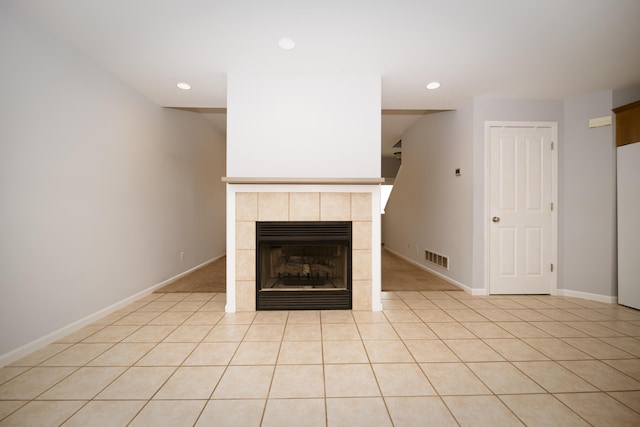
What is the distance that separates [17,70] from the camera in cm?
195

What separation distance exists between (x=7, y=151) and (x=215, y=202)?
3.84 meters

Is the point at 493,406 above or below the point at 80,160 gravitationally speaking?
below

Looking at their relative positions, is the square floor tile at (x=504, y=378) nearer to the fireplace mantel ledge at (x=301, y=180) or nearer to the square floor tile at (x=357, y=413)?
the square floor tile at (x=357, y=413)

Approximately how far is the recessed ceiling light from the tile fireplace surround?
1262mm

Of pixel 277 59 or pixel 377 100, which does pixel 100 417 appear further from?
pixel 377 100

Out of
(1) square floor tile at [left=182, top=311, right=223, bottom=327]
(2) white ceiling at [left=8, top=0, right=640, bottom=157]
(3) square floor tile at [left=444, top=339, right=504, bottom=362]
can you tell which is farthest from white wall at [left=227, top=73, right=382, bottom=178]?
(3) square floor tile at [left=444, top=339, right=504, bottom=362]

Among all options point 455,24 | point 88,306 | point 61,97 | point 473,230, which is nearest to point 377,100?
point 455,24

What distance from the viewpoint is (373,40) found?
2293mm

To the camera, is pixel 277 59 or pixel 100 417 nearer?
pixel 100 417

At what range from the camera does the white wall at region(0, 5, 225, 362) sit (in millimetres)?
1913

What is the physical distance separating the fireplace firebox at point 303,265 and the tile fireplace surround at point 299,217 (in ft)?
0.23

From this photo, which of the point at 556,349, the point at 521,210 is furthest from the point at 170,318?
the point at 521,210

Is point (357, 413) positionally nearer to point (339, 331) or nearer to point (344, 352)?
point (344, 352)

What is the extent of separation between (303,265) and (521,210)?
2.95 m
